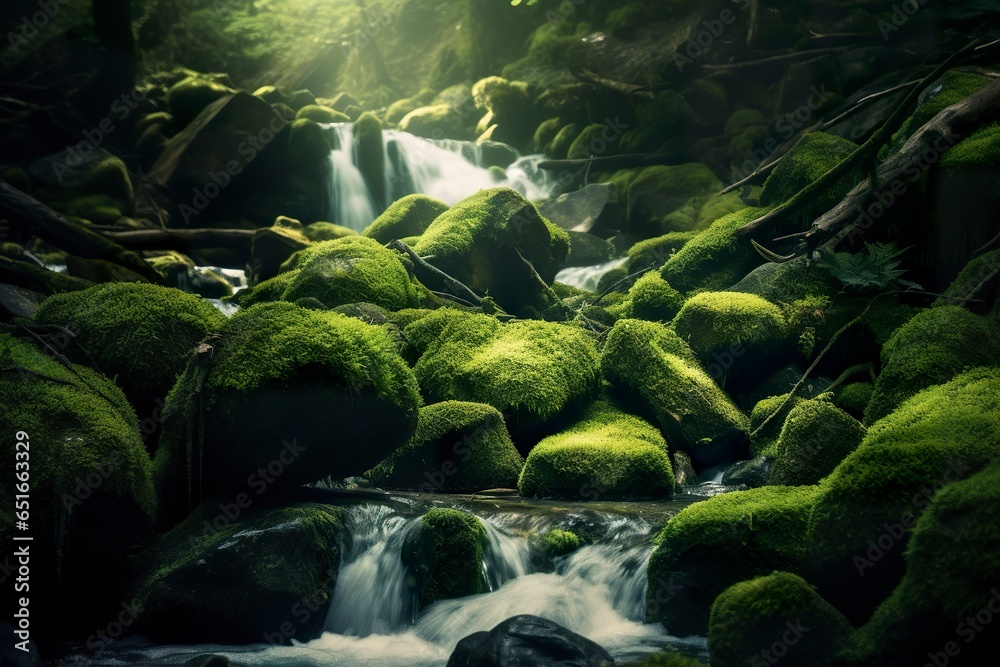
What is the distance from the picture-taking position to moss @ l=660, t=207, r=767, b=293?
956cm

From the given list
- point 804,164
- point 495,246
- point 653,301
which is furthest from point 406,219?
point 804,164

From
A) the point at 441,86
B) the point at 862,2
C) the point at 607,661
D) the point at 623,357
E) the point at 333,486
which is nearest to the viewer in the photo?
the point at 607,661

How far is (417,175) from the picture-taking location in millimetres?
18812

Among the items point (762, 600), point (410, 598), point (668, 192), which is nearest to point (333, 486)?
point (410, 598)

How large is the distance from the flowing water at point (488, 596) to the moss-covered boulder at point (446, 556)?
63 mm

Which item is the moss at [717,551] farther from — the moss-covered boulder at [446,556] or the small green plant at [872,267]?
the small green plant at [872,267]

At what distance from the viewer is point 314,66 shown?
2973cm

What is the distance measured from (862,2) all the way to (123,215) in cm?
1630

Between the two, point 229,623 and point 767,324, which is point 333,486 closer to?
point 229,623

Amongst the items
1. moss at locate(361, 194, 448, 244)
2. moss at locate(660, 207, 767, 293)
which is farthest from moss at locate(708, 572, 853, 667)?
moss at locate(361, 194, 448, 244)

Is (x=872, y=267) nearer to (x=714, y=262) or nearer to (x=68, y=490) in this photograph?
(x=714, y=262)

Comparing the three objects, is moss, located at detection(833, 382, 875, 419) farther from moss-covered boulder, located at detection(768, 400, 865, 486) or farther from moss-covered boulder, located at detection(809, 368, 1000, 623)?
moss-covered boulder, located at detection(809, 368, 1000, 623)

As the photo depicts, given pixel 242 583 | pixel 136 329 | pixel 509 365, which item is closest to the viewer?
pixel 242 583

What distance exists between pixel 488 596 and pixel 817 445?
7.95ft
